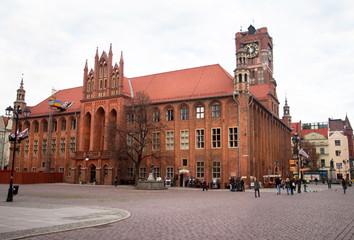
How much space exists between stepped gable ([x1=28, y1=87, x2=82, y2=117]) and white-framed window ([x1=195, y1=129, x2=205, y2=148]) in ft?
77.2

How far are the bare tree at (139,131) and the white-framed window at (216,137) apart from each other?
7264 mm

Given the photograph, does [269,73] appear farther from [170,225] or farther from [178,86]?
[170,225]

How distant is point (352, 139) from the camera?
360 ft

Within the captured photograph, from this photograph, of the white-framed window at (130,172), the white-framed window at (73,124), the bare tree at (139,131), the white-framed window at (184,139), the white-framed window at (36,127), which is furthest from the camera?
the white-framed window at (36,127)

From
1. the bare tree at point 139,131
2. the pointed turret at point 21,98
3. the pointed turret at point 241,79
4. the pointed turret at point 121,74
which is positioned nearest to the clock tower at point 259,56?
the pointed turret at point 241,79

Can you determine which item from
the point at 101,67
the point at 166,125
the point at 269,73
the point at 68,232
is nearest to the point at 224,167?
the point at 166,125

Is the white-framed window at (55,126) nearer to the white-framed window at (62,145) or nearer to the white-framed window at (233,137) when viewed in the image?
the white-framed window at (62,145)

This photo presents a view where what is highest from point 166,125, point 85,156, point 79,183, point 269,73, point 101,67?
point 269,73

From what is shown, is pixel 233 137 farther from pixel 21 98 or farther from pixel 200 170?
pixel 21 98

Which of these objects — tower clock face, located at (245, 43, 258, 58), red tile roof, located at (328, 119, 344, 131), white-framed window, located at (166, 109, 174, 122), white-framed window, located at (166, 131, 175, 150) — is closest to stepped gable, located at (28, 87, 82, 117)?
white-framed window, located at (166, 109, 174, 122)

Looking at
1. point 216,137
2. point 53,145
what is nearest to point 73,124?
point 53,145

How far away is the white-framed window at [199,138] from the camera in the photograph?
44594 millimetres

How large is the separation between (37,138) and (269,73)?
51.9 m

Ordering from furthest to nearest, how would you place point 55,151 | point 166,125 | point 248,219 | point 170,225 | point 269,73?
1. point 269,73
2. point 55,151
3. point 166,125
4. point 248,219
5. point 170,225
